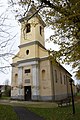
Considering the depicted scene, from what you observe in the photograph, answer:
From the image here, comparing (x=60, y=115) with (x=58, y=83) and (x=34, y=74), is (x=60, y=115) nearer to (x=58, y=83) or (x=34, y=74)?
(x=34, y=74)

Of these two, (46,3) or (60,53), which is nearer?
(46,3)

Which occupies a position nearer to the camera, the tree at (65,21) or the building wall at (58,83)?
the tree at (65,21)

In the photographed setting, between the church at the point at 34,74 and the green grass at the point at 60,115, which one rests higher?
the church at the point at 34,74

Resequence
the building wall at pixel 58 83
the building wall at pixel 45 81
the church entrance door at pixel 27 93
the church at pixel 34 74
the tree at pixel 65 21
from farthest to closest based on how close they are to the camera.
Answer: the building wall at pixel 58 83
the church entrance door at pixel 27 93
the church at pixel 34 74
the building wall at pixel 45 81
the tree at pixel 65 21

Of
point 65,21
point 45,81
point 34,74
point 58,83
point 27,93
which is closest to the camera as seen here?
point 65,21

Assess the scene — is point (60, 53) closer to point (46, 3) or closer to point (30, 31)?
point (46, 3)

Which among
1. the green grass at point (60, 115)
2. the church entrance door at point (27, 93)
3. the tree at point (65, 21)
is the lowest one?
the green grass at point (60, 115)

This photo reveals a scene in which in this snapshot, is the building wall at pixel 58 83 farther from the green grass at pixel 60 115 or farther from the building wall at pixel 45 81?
the green grass at pixel 60 115

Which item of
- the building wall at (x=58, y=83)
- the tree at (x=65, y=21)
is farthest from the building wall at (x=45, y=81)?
the tree at (x=65, y=21)

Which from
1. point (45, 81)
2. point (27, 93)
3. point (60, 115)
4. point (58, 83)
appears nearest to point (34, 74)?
point (45, 81)

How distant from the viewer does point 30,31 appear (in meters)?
34.6

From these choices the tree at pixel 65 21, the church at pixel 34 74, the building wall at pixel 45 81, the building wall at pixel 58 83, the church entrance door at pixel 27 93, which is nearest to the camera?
the tree at pixel 65 21

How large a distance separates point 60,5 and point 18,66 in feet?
85.3

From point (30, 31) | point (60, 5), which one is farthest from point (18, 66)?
point (60, 5)
